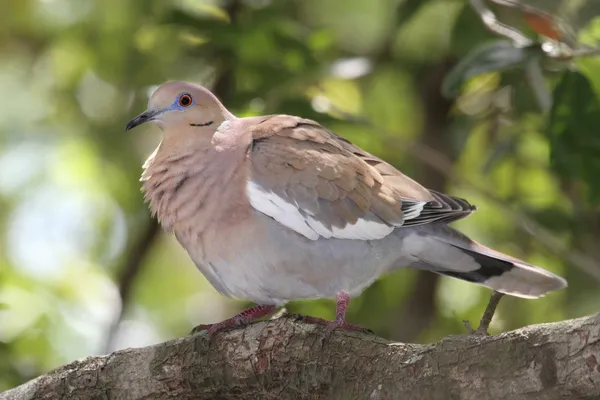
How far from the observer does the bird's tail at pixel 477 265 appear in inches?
114

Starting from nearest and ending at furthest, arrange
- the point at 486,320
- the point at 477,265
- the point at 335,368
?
1. the point at 486,320
2. the point at 335,368
3. the point at 477,265

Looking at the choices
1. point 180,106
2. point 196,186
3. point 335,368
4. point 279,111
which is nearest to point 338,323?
point 335,368

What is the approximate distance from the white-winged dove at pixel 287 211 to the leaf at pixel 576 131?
349 millimetres

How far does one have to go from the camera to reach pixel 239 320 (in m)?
2.57

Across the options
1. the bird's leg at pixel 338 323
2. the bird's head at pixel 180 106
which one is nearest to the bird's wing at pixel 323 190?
the bird's head at pixel 180 106

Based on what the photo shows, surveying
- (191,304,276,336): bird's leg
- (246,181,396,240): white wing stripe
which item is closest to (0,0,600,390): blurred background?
(246,181,396,240): white wing stripe

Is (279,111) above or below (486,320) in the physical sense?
below

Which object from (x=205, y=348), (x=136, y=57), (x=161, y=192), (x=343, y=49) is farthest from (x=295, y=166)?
(x=343, y=49)

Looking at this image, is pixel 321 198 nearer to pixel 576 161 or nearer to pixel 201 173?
pixel 201 173

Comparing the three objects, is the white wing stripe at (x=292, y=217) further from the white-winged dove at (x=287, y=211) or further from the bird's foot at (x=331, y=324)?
the bird's foot at (x=331, y=324)

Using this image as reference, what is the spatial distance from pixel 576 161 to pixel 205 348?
1406 millimetres

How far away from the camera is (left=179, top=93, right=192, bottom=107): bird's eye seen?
2.93 metres

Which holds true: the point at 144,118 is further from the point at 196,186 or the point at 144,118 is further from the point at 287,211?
the point at 287,211

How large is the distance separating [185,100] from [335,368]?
3.77ft
